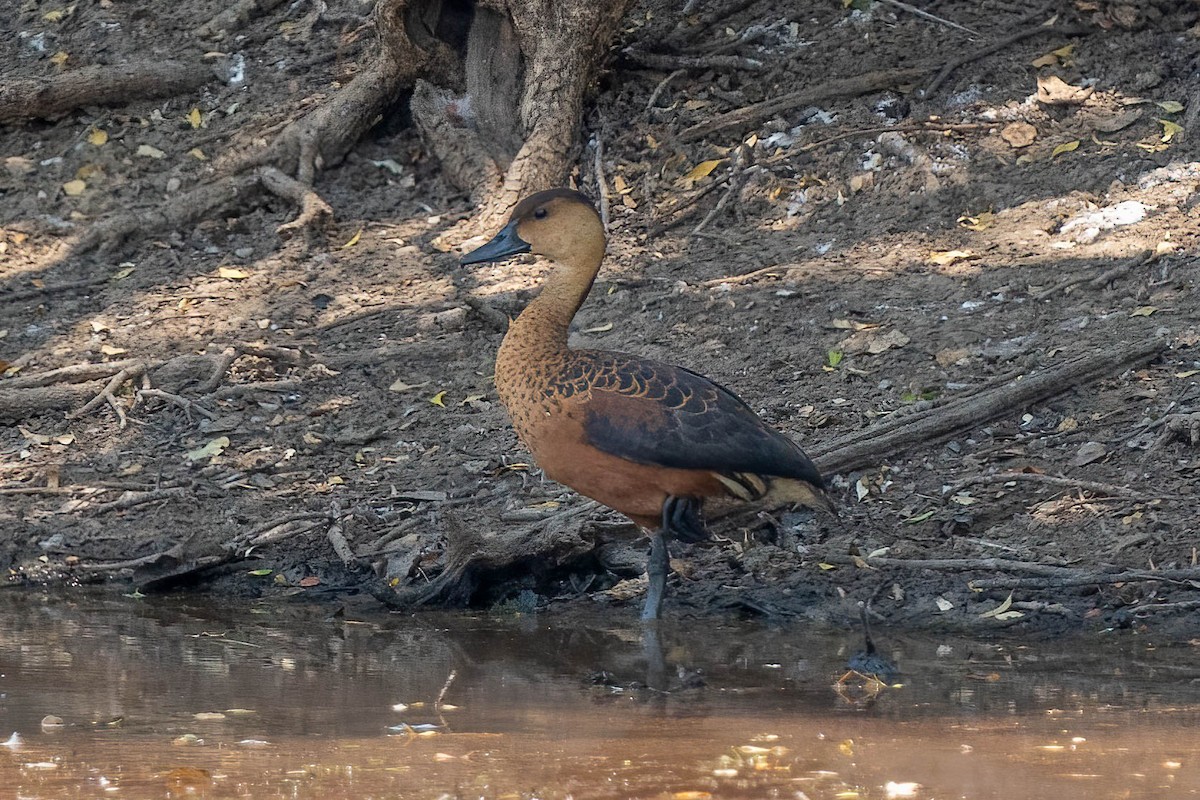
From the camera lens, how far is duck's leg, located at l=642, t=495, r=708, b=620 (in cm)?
559

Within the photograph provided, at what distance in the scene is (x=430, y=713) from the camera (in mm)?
4336

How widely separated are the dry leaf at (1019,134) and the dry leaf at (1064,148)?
0.58 ft

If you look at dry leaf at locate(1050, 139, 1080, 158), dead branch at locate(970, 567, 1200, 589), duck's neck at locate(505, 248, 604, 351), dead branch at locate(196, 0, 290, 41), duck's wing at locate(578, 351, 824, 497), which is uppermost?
dead branch at locate(196, 0, 290, 41)

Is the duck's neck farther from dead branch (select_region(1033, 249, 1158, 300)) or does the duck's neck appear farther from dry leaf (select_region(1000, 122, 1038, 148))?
dry leaf (select_region(1000, 122, 1038, 148))

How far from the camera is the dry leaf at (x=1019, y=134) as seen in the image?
8797 mm

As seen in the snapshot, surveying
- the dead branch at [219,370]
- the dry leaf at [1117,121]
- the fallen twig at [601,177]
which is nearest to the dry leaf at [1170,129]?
the dry leaf at [1117,121]

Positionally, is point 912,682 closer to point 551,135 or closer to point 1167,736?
point 1167,736

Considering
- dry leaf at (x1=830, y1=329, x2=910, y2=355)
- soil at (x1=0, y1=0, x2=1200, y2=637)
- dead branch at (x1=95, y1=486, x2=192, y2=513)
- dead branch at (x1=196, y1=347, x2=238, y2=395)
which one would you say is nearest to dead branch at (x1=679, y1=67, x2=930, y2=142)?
soil at (x1=0, y1=0, x2=1200, y2=637)

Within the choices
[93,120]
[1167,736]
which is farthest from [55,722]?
[93,120]

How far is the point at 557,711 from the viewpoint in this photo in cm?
439

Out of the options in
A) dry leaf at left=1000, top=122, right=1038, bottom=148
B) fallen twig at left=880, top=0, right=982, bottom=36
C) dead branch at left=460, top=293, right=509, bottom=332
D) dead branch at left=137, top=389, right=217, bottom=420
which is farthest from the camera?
fallen twig at left=880, top=0, right=982, bottom=36

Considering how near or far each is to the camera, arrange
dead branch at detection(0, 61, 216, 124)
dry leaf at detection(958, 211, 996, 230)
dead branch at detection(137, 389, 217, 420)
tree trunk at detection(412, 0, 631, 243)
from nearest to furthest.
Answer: dead branch at detection(137, 389, 217, 420)
dry leaf at detection(958, 211, 996, 230)
tree trunk at detection(412, 0, 631, 243)
dead branch at detection(0, 61, 216, 124)

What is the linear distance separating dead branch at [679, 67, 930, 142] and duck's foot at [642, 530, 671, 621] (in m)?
4.50

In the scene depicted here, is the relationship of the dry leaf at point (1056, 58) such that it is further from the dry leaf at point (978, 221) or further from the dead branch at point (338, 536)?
the dead branch at point (338, 536)
